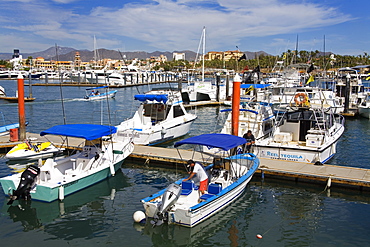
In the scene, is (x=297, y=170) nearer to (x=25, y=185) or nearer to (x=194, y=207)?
(x=194, y=207)

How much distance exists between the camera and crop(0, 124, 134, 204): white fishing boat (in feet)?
42.8

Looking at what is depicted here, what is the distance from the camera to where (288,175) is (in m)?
15.7

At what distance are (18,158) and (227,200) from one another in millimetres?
11637

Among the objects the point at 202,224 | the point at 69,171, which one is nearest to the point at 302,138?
the point at 202,224

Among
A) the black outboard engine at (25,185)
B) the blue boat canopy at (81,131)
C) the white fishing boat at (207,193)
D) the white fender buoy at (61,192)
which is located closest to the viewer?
the white fishing boat at (207,193)

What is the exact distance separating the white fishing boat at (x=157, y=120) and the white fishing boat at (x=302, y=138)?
7.00 metres

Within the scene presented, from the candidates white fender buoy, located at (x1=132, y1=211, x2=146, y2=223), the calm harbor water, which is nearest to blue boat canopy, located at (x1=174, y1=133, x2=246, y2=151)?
the calm harbor water

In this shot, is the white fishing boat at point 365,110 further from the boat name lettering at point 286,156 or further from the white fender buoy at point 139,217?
the white fender buoy at point 139,217

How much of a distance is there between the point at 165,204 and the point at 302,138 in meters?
12.0

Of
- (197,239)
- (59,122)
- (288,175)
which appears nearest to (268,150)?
(288,175)

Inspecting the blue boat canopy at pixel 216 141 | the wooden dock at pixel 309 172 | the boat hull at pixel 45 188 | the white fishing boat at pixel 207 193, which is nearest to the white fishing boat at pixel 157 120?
the wooden dock at pixel 309 172

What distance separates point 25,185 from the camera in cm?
1293

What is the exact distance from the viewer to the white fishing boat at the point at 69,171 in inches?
513

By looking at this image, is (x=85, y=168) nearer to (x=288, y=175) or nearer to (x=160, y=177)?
(x=160, y=177)
